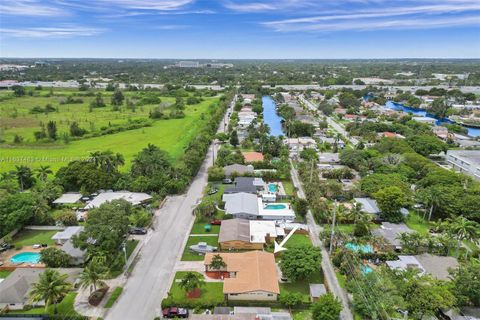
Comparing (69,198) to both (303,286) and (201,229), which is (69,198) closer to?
(201,229)

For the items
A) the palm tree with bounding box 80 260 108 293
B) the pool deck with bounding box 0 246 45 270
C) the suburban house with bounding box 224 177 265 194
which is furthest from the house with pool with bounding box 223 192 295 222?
the pool deck with bounding box 0 246 45 270

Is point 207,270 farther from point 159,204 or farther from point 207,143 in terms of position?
point 207,143

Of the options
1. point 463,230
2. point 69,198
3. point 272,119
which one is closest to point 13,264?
point 69,198

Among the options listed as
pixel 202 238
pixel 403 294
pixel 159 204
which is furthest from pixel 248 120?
pixel 403 294

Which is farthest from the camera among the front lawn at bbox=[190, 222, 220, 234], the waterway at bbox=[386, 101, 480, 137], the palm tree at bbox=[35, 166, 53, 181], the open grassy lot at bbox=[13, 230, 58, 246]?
the waterway at bbox=[386, 101, 480, 137]

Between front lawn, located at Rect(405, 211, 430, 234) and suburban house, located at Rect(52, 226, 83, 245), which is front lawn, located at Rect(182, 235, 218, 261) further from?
front lawn, located at Rect(405, 211, 430, 234)

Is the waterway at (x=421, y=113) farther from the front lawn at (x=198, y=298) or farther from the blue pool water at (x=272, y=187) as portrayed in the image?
Result: the front lawn at (x=198, y=298)

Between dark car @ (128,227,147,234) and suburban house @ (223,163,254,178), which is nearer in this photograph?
dark car @ (128,227,147,234)
